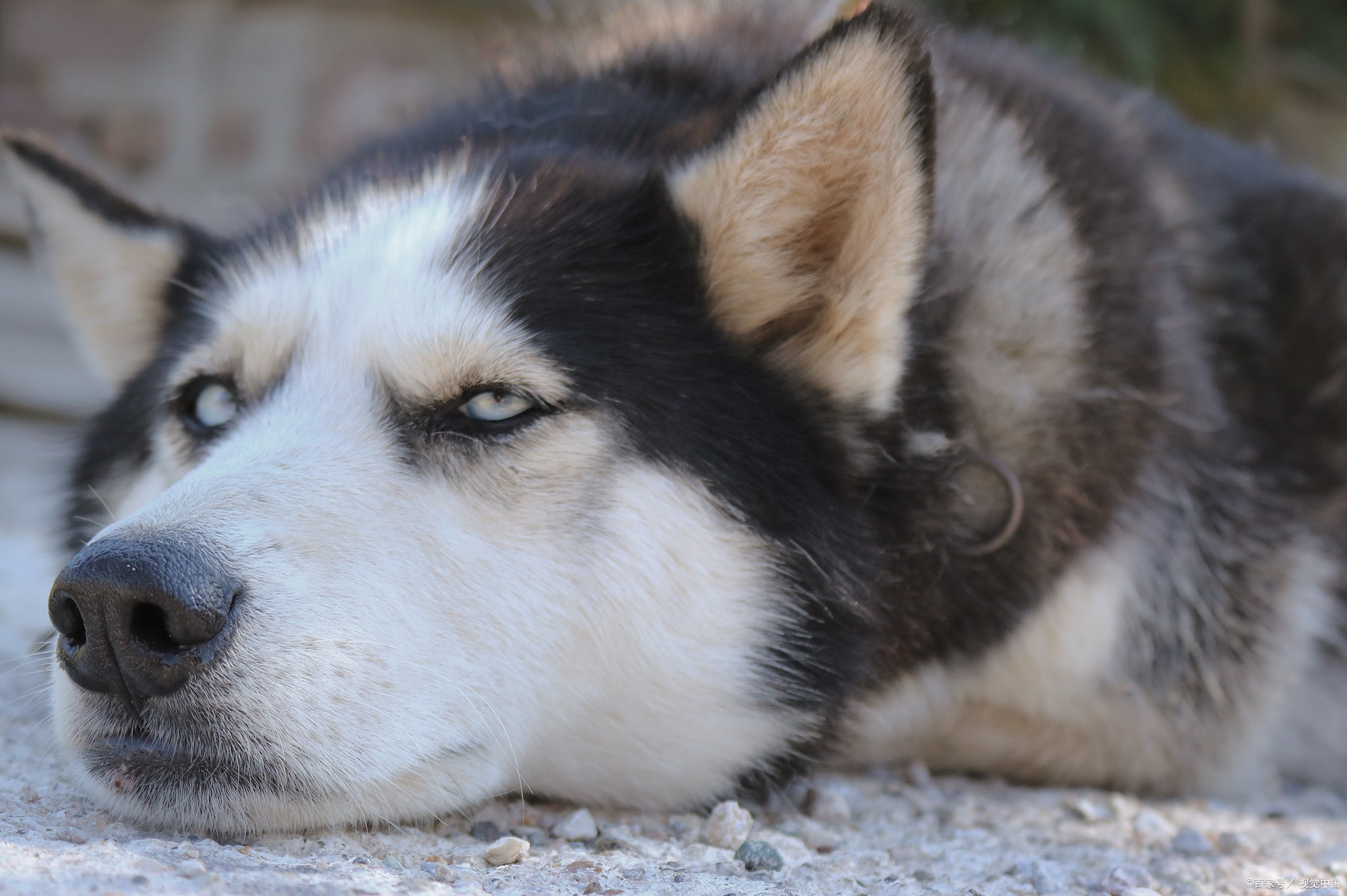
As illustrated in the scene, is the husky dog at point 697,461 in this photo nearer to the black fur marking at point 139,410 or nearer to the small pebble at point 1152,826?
the black fur marking at point 139,410

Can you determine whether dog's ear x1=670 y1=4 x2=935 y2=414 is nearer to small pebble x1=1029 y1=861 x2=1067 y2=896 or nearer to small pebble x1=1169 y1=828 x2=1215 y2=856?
small pebble x1=1029 y1=861 x2=1067 y2=896

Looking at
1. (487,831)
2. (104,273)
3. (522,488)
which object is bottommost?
(487,831)

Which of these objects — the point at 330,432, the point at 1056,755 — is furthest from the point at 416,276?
the point at 1056,755

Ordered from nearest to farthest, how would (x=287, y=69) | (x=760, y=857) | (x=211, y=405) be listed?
(x=760, y=857) → (x=211, y=405) → (x=287, y=69)

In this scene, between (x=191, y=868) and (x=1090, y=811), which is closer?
(x=191, y=868)

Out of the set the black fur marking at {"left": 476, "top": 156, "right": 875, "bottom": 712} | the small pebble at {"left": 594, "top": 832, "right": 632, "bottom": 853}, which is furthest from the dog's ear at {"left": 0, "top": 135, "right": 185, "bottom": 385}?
the small pebble at {"left": 594, "top": 832, "right": 632, "bottom": 853}

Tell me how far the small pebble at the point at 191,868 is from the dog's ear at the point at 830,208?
1064 mm

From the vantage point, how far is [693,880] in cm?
167

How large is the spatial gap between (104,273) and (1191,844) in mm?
2331

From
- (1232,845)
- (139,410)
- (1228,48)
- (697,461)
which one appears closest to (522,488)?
(697,461)

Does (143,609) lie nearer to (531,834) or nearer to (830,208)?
(531,834)

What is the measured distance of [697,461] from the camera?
6.18 feet

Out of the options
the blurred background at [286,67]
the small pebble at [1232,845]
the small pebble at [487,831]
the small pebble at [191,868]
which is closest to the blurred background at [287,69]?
the blurred background at [286,67]

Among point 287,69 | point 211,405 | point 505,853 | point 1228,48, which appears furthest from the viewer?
point 1228,48
